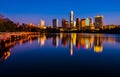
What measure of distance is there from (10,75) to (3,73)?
100 centimetres

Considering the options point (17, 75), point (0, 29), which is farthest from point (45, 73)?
point (0, 29)

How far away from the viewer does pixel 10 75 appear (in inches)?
576

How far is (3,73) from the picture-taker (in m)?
15.4

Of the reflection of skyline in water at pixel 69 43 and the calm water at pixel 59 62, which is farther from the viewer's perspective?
the reflection of skyline in water at pixel 69 43

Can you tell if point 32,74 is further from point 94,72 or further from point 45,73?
point 94,72

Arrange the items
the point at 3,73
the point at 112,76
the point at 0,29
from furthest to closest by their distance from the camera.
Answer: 1. the point at 0,29
2. the point at 3,73
3. the point at 112,76

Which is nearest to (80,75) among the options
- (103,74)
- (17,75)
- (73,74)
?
(73,74)

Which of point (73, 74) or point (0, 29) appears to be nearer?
point (73, 74)

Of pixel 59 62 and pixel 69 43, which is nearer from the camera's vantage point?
pixel 59 62

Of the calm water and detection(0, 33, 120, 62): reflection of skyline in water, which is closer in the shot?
the calm water

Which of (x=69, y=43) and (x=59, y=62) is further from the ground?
(x=59, y=62)

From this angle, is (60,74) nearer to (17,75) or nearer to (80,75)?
(80,75)

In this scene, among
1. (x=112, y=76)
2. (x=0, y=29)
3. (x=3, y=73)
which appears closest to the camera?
(x=112, y=76)

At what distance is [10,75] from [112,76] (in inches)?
251
